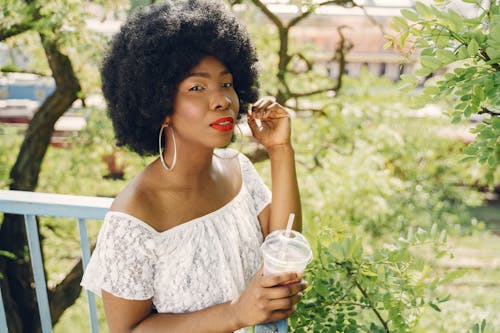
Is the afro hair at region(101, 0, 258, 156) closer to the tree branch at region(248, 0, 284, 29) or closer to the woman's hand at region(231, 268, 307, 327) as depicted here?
the woman's hand at region(231, 268, 307, 327)

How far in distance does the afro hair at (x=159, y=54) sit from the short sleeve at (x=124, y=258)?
385mm

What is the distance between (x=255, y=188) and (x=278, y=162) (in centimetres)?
17

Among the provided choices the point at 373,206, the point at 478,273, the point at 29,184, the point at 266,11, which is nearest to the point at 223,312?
the point at 266,11

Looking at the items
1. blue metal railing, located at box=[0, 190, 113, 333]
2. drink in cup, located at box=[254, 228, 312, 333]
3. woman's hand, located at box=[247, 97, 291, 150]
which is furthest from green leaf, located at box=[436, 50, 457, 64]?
blue metal railing, located at box=[0, 190, 113, 333]

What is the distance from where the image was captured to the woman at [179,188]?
1.53m

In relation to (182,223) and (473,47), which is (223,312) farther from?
(473,47)

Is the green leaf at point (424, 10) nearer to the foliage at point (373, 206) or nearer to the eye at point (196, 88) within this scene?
the foliage at point (373, 206)

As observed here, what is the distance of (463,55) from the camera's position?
113cm

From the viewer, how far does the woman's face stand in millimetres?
1583

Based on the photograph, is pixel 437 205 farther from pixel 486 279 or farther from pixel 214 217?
pixel 214 217

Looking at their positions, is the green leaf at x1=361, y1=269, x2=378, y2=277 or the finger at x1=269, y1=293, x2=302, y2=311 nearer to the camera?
the finger at x1=269, y1=293, x2=302, y2=311

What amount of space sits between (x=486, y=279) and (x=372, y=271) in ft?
28.8

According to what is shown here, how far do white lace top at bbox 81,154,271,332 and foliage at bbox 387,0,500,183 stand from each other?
2.61 feet

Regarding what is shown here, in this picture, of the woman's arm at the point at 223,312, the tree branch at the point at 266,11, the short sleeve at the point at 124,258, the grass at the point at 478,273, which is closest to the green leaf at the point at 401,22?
the woman's arm at the point at 223,312
